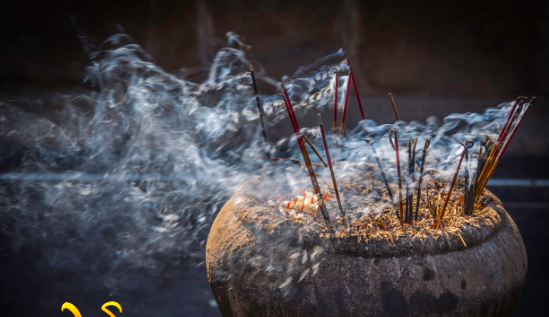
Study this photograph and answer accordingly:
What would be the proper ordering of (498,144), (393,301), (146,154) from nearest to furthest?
(393,301) < (498,144) < (146,154)

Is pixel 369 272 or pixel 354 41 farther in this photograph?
pixel 354 41

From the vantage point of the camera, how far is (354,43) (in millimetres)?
3988

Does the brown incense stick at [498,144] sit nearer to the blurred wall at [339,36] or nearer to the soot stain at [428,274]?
the soot stain at [428,274]

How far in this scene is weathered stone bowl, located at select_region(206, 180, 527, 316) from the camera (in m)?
0.94

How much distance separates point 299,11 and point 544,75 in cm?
244

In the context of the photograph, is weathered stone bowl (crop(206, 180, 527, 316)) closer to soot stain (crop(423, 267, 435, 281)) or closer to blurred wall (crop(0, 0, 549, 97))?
soot stain (crop(423, 267, 435, 281))

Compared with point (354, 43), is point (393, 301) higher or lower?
lower

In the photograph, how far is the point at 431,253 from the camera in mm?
964

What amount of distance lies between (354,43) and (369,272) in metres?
3.38

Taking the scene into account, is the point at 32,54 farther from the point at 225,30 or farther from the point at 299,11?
the point at 299,11

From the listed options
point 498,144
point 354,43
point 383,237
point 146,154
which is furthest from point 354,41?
point 383,237

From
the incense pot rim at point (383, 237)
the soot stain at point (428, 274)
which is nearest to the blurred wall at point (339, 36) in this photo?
the incense pot rim at point (383, 237)

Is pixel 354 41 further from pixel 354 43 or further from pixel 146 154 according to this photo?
pixel 146 154

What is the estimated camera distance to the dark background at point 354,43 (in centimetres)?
391
